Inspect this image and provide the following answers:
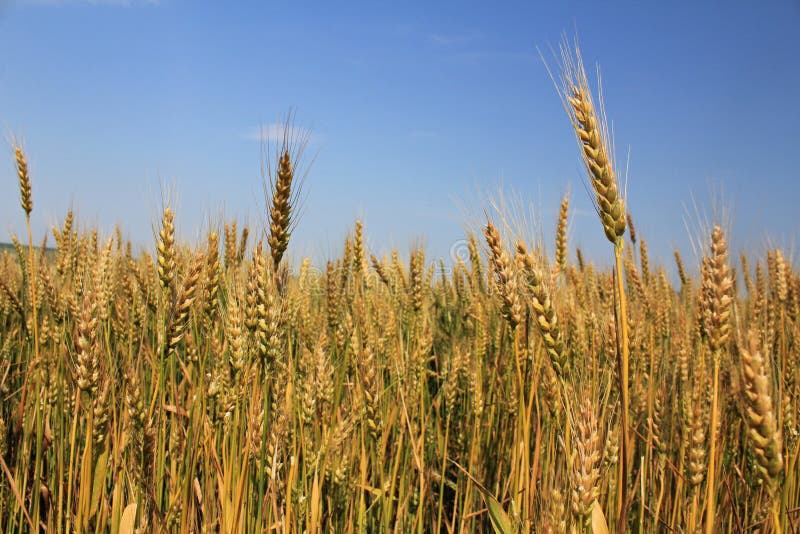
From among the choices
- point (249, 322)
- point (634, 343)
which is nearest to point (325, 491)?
point (249, 322)

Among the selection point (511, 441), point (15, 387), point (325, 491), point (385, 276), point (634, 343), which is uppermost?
point (385, 276)

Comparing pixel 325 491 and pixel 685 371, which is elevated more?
pixel 685 371

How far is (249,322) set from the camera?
188 centimetres

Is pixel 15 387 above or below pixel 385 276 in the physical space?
below

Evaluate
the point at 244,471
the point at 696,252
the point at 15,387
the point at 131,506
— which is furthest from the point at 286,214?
the point at 15,387

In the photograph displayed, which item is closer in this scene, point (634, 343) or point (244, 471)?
point (244, 471)

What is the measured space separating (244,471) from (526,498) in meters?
0.98

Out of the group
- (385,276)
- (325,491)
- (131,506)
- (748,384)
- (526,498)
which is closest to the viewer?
(748,384)

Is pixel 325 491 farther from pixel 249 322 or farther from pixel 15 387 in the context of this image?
pixel 15 387

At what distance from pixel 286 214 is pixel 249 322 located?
38cm

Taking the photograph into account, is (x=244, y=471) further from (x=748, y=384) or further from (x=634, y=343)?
(x=634, y=343)

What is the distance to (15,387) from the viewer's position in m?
3.78

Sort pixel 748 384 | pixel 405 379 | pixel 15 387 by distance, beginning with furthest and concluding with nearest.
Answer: pixel 15 387 < pixel 405 379 < pixel 748 384

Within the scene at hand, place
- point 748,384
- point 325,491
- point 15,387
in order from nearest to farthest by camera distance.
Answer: point 748,384, point 325,491, point 15,387
